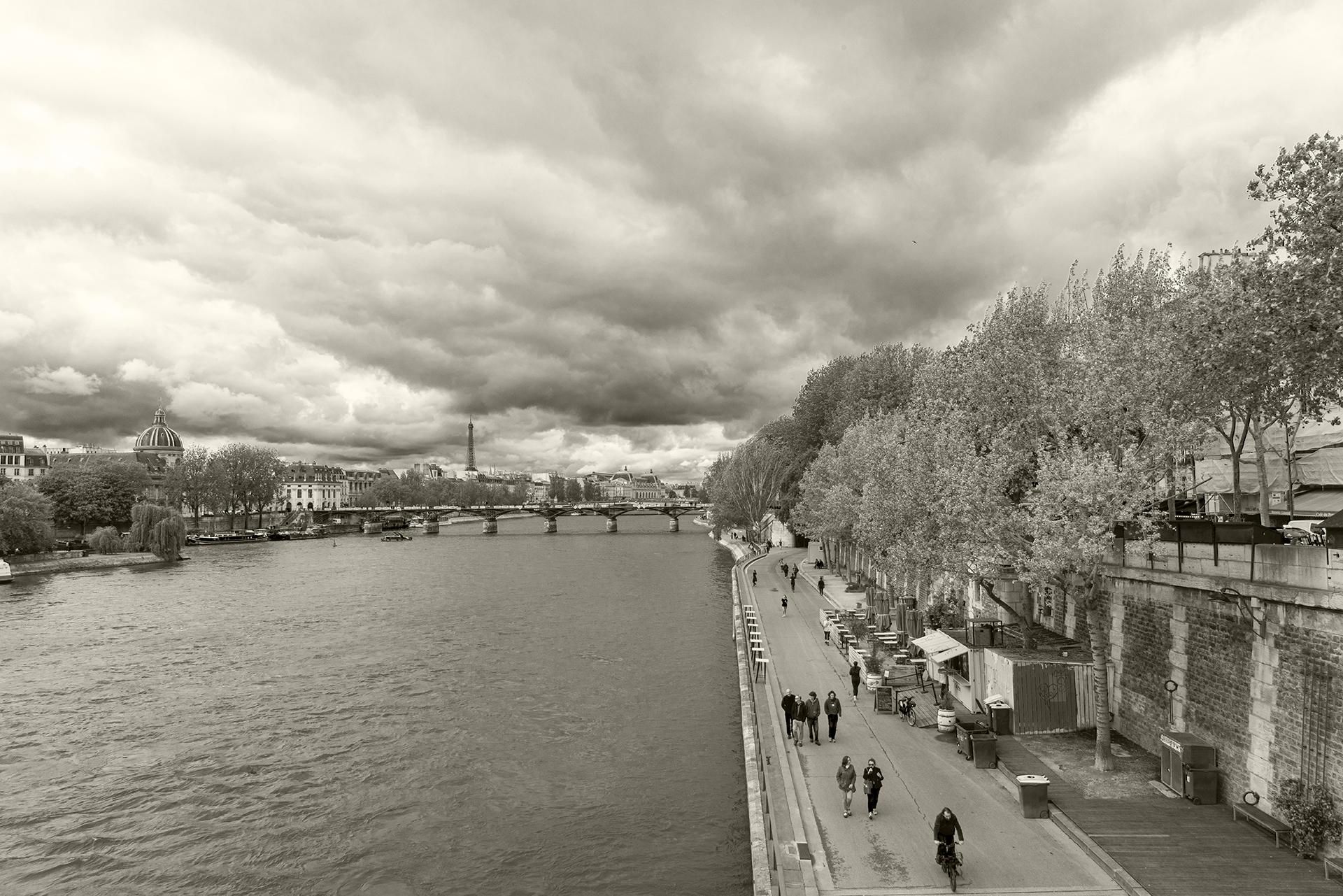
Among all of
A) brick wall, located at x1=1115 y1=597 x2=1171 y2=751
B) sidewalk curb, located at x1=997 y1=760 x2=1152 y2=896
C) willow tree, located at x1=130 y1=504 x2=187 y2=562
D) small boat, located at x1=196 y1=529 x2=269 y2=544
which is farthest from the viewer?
small boat, located at x1=196 y1=529 x2=269 y2=544

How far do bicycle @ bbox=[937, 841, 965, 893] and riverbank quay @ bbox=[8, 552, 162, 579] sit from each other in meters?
94.1

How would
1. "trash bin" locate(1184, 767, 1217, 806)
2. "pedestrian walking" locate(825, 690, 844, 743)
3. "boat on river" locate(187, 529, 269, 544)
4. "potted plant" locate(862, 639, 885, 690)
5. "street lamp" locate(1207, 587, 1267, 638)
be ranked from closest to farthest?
1. "street lamp" locate(1207, 587, 1267, 638)
2. "trash bin" locate(1184, 767, 1217, 806)
3. "pedestrian walking" locate(825, 690, 844, 743)
4. "potted plant" locate(862, 639, 885, 690)
5. "boat on river" locate(187, 529, 269, 544)

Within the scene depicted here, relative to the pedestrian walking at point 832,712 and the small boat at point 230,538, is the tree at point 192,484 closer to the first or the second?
the small boat at point 230,538

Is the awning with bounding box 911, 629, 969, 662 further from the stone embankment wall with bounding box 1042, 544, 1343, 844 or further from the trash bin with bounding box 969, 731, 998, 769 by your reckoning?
the trash bin with bounding box 969, 731, 998, 769

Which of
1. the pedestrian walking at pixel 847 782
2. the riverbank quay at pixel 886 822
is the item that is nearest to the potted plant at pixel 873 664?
the riverbank quay at pixel 886 822

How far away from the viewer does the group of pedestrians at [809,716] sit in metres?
20.5

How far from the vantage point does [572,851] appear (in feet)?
61.5

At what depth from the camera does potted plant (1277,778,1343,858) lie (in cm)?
1274

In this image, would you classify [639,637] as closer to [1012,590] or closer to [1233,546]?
[1012,590]

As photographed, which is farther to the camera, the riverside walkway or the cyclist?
the cyclist

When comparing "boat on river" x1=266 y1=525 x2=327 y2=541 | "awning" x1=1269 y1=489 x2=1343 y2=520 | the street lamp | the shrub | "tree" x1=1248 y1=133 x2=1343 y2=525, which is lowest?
"boat on river" x1=266 y1=525 x2=327 y2=541

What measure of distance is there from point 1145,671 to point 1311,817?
20.6ft

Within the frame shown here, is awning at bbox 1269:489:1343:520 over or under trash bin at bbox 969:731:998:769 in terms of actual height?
over

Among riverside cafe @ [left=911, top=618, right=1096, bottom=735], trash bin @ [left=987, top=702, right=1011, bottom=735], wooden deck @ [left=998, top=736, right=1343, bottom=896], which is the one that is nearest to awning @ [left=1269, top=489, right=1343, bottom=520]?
riverside cafe @ [left=911, top=618, right=1096, bottom=735]
